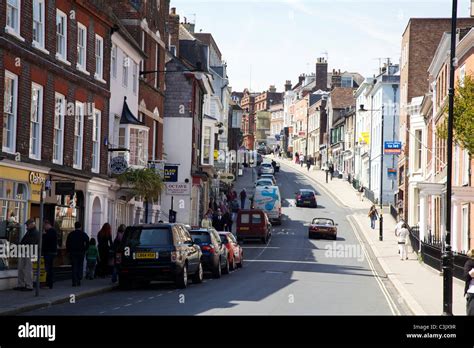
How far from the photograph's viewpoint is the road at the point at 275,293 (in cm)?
2142

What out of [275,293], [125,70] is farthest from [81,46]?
[275,293]

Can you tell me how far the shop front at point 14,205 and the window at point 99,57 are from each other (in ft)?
28.7

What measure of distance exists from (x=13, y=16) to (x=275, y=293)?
10656 mm

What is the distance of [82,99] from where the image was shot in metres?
35.4

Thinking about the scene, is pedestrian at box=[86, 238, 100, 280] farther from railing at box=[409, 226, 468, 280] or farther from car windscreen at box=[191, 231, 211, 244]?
railing at box=[409, 226, 468, 280]

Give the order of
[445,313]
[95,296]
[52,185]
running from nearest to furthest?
[445,313], [95,296], [52,185]

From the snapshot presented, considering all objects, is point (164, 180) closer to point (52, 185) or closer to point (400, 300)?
point (52, 185)

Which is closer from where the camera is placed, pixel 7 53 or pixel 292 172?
pixel 7 53

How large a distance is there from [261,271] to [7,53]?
14.4 metres

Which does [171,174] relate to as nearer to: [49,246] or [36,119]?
[36,119]

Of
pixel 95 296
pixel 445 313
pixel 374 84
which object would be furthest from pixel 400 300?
pixel 374 84

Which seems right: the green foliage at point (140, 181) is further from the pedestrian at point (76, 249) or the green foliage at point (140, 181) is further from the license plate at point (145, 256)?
the license plate at point (145, 256)
